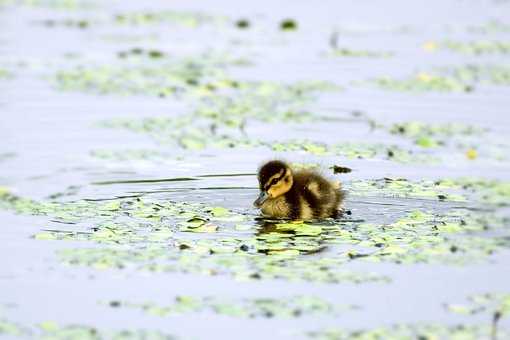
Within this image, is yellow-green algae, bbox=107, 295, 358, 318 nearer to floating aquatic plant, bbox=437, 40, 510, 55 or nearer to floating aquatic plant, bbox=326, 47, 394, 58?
floating aquatic plant, bbox=326, 47, 394, 58

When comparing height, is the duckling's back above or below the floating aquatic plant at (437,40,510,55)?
below

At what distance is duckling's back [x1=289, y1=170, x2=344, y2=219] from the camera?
35.4 ft

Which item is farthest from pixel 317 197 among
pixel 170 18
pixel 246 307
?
pixel 170 18

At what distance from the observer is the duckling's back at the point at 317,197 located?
1080cm

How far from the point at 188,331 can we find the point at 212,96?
28.1 ft

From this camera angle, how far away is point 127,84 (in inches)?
674

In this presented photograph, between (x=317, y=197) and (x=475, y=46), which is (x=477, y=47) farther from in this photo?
(x=317, y=197)

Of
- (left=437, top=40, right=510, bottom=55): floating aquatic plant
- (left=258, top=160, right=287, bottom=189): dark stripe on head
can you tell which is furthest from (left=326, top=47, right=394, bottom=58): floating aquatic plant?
(left=258, top=160, right=287, bottom=189): dark stripe on head

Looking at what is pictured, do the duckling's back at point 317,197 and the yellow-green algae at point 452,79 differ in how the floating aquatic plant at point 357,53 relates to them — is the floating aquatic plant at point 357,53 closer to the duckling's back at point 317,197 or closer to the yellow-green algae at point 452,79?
the yellow-green algae at point 452,79

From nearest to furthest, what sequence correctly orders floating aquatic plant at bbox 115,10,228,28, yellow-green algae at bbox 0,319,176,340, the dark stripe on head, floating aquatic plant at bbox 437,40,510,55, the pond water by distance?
yellow-green algae at bbox 0,319,176,340 → the pond water → the dark stripe on head → floating aquatic plant at bbox 437,40,510,55 → floating aquatic plant at bbox 115,10,228,28

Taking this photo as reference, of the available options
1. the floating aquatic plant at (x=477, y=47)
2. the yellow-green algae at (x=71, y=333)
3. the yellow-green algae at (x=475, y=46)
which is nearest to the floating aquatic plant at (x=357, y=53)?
the yellow-green algae at (x=475, y=46)

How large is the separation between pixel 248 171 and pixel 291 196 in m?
1.66

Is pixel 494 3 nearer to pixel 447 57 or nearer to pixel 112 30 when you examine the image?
pixel 447 57

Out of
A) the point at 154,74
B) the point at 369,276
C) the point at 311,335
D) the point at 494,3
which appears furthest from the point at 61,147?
the point at 494,3
